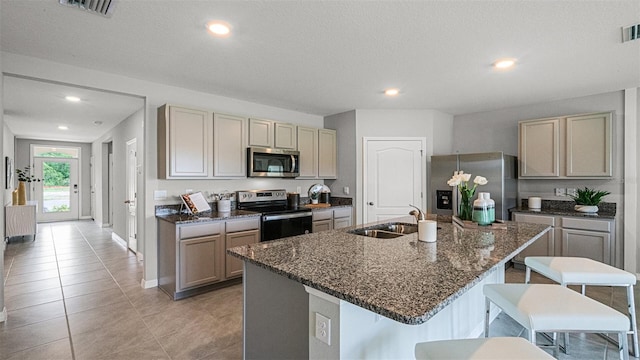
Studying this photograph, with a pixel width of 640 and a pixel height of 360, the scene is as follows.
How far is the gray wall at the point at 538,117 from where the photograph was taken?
147 inches

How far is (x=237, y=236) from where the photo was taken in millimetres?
3469

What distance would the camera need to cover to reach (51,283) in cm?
355

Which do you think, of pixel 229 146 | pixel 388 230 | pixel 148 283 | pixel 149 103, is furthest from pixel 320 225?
pixel 149 103

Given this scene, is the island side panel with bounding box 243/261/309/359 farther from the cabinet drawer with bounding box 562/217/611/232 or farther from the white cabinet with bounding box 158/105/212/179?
the cabinet drawer with bounding box 562/217/611/232

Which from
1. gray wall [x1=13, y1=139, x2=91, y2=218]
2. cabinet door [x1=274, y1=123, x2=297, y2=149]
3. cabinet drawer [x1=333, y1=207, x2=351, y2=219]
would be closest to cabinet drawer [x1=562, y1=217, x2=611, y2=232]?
cabinet drawer [x1=333, y1=207, x2=351, y2=219]

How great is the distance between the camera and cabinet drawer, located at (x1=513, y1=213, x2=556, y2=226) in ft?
12.5

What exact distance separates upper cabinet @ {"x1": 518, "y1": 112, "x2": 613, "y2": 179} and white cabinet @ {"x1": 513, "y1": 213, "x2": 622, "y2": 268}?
58 centimetres

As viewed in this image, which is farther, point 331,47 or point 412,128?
point 412,128

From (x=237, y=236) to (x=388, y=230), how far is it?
178cm

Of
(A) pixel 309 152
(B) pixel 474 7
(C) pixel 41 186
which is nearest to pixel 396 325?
(B) pixel 474 7

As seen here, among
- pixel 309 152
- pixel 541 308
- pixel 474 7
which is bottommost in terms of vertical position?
pixel 541 308

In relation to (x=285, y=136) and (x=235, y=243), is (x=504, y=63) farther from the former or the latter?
(x=235, y=243)

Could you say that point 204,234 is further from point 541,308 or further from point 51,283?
point 541,308

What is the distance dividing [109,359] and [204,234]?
4.40ft
